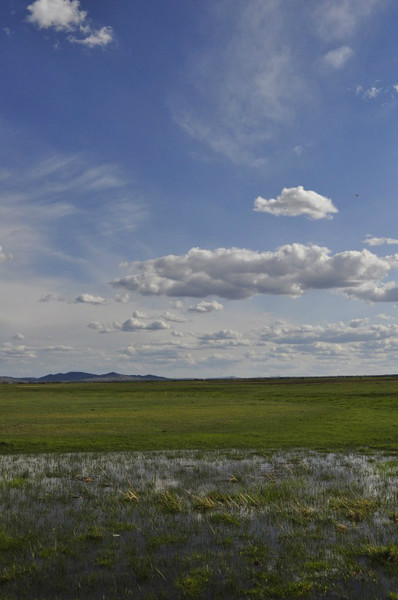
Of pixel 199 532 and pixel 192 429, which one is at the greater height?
pixel 199 532

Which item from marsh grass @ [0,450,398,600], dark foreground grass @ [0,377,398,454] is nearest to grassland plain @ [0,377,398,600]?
marsh grass @ [0,450,398,600]

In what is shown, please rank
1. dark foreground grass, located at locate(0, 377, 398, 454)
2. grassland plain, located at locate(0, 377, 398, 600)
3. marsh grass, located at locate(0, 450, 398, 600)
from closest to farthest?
marsh grass, located at locate(0, 450, 398, 600)
grassland plain, located at locate(0, 377, 398, 600)
dark foreground grass, located at locate(0, 377, 398, 454)

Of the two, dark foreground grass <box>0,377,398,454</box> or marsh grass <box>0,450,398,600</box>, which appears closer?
marsh grass <box>0,450,398,600</box>

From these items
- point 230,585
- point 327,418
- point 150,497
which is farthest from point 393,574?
point 327,418

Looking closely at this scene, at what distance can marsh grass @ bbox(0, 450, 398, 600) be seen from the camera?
11.7 m

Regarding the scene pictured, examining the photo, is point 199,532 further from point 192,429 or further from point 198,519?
point 192,429

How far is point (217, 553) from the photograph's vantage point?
13711mm

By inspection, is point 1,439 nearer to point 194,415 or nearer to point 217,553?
point 194,415

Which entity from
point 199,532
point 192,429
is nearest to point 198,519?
point 199,532

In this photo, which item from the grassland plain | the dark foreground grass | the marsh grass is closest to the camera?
the marsh grass

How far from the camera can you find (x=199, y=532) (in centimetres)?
1573

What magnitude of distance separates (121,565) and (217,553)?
113 inches

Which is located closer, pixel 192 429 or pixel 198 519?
pixel 198 519

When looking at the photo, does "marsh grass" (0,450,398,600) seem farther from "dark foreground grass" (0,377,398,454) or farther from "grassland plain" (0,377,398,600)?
"dark foreground grass" (0,377,398,454)
